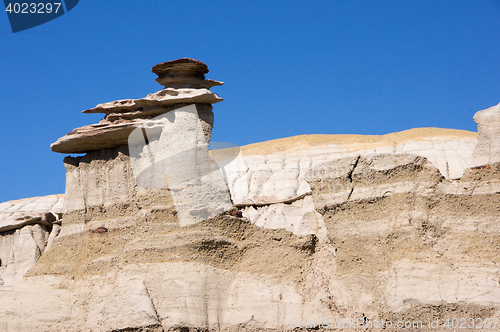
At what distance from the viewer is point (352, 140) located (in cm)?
5931

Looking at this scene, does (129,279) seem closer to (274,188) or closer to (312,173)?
(312,173)

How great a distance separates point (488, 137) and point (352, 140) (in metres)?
46.5

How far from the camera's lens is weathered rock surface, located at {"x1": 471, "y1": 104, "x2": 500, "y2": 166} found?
501 inches

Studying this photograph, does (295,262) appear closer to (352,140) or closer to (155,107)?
(155,107)

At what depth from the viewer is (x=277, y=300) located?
1387 centimetres

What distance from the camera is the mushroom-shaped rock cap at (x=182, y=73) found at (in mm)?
16938

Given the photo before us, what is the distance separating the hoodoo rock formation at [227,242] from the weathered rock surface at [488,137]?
33 millimetres

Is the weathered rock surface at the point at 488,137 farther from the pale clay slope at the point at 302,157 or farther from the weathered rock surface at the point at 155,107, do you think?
the pale clay slope at the point at 302,157

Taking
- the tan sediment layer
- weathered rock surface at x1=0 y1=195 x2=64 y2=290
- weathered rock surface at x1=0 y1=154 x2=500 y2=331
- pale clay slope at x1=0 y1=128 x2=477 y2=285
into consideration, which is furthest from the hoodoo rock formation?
the tan sediment layer

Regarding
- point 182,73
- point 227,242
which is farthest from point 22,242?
point 227,242

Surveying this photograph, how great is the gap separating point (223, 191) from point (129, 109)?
12.9 feet

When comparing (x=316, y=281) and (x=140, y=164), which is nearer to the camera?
(x=316, y=281)

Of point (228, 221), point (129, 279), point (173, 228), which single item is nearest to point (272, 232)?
point (228, 221)

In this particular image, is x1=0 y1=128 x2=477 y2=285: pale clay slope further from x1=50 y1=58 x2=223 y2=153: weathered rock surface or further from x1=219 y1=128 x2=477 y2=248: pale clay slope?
x1=50 y1=58 x2=223 y2=153: weathered rock surface
